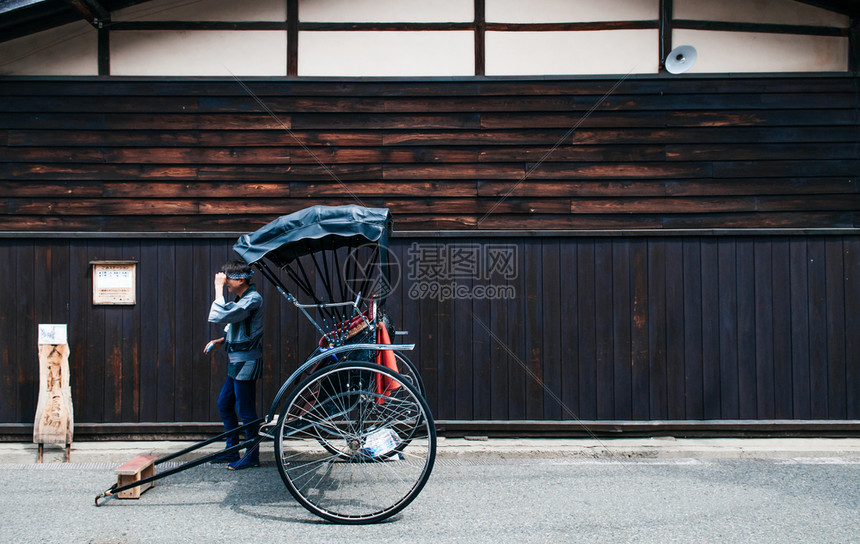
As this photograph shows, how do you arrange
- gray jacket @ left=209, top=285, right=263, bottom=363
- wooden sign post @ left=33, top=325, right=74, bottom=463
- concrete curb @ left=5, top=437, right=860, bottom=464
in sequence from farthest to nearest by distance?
concrete curb @ left=5, top=437, right=860, bottom=464, wooden sign post @ left=33, top=325, right=74, bottom=463, gray jacket @ left=209, top=285, right=263, bottom=363

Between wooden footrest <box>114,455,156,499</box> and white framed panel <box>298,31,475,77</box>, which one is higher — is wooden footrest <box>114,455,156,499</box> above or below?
below

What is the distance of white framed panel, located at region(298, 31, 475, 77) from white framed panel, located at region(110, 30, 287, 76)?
322mm

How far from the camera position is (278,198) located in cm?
642

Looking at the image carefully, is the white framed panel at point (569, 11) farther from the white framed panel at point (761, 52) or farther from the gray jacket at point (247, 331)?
the gray jacket at point (247, 331)

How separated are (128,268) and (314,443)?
2656 millimetres

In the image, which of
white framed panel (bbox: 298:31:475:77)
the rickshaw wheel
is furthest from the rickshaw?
white framed panel (bbox: 298:31:475:77)

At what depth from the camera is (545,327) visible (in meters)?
6.32

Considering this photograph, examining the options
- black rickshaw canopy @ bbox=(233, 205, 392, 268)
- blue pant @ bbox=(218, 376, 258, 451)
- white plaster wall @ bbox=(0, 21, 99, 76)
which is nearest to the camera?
black rickshaw canopy @ bbox=(233, 205, 392, 268)

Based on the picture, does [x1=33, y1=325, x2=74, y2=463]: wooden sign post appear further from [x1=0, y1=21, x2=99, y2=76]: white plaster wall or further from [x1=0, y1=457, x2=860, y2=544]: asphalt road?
[x1=0, y1=21, x2=99, y2=76]: white plaster wall

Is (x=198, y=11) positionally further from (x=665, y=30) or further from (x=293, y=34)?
(x=665, y=30)

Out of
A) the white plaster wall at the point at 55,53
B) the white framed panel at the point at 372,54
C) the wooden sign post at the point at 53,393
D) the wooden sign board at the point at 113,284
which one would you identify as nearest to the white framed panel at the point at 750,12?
the white framed panel at the point at 372,54

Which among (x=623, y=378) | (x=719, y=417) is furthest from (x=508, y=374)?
(x=719, y=417)

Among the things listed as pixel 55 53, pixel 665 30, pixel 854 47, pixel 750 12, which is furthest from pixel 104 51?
pixel 854 47

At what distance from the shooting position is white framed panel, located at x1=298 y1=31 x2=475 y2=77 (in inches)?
254
